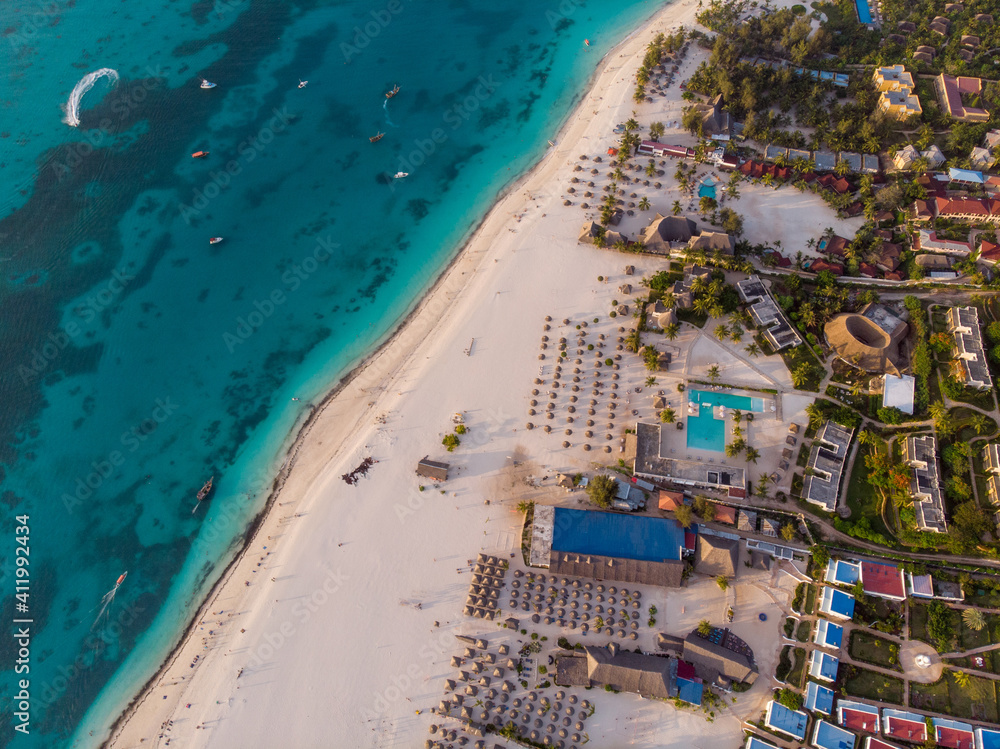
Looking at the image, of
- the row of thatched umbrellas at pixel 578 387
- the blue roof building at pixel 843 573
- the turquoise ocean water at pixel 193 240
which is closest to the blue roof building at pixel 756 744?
the blue roof building at pixel 843 573

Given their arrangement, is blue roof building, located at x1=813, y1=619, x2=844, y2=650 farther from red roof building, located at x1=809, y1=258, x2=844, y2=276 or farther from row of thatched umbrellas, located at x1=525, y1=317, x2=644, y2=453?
red roof building, located at x1=809, y1=258, x2=844, y2=276

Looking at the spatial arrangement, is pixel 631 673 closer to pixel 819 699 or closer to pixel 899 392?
pixel 819 699

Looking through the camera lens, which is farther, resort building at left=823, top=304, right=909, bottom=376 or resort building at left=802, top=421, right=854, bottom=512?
resort building at left=823, top=304, right=909, bottom=376

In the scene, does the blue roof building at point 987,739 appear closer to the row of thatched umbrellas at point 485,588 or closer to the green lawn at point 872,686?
the green lawn at point 872,686

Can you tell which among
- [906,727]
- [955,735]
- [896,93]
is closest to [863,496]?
[906,727]

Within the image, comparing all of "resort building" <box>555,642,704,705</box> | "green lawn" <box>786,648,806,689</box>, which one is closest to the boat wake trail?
"resort building" <box>555,642,704,705</box>

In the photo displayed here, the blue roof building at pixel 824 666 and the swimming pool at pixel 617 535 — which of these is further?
the swimming pool at pixel 617 535
